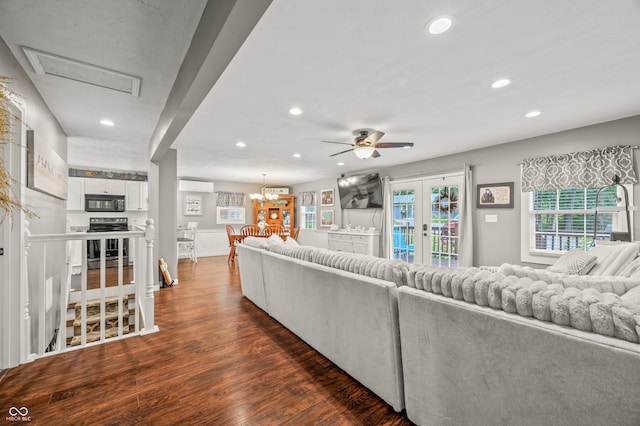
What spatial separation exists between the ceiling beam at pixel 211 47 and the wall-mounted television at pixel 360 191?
14.7 feet

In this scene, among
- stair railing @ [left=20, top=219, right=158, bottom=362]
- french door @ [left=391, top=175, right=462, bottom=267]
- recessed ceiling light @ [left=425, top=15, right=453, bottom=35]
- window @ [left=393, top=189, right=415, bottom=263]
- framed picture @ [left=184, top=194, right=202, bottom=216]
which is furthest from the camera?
framed picture @ [left=184, top=194, right=202, bottom=216]

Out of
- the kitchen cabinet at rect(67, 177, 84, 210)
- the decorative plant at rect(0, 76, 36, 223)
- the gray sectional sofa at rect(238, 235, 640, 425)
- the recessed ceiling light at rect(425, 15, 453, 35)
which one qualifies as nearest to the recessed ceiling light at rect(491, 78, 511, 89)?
the recessed ceiling light at rect(425, 15, 453, 35)

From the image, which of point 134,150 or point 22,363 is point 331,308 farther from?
point 134,150

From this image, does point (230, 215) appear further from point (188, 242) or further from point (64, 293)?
point (64, 293)

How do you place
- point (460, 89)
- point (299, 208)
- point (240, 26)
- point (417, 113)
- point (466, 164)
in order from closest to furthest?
1. point (240, 26)
2. point (460, 89)
3. point (417, 113)
4. point (466, 164)
5. point (299, 208)

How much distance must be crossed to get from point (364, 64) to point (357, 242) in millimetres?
4708

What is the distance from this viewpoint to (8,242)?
1896 millimetres

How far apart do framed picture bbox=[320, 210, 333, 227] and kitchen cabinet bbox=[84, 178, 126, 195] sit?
526cm

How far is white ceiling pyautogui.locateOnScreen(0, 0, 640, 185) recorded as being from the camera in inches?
58.4

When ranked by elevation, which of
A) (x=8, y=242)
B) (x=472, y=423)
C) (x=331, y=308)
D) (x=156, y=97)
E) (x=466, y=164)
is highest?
(x=156, y=97)

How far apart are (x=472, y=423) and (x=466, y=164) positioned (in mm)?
4191

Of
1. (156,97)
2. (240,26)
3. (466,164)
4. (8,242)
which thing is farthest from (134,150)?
(466,164)

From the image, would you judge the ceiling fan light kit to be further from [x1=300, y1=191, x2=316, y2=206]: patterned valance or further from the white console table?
[x1=300, y1=191, x2=316, y2=206]: patterned valance

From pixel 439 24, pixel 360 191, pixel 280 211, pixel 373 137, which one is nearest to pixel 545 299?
pixel 439 24
